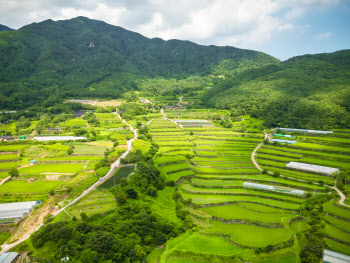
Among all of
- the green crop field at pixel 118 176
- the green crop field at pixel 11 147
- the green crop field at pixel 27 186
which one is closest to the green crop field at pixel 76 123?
the green crop field at pixel 11 147

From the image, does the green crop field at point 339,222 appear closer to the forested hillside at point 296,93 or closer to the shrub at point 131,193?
the shrub at point 131,193

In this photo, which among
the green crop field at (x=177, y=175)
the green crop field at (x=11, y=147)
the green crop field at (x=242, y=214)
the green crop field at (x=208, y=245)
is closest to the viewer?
the green crop field at (x=208, y=245)

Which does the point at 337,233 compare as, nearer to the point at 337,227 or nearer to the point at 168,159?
the point at 337,227

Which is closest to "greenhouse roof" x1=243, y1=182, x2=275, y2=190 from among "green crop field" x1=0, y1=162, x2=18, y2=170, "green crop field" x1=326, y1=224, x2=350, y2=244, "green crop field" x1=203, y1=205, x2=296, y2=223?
"green crop field" x1=203, y1=205, x2=296, y2=223

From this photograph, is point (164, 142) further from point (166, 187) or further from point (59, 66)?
point (59, 66)

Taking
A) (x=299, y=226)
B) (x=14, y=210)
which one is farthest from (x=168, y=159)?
(x=14, y=210)

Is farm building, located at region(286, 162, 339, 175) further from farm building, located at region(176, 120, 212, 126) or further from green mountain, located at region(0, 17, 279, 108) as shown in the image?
green mountain, located at region(0, 17, 279, 108)

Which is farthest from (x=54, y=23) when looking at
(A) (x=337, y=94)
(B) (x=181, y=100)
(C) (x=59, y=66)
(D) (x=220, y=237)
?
(D) (x=220, y=237)
